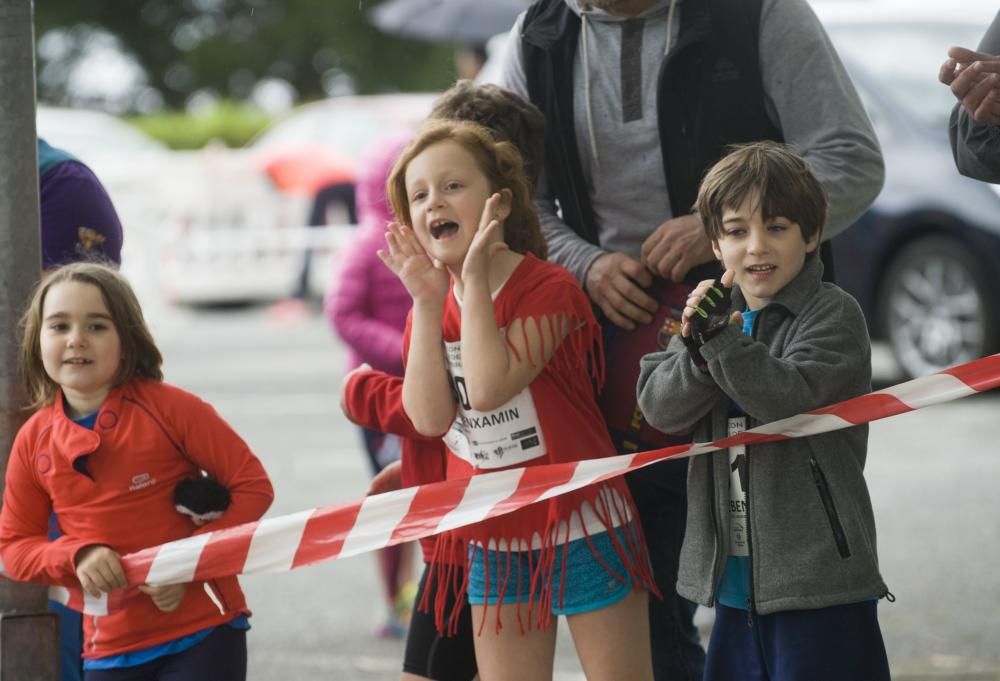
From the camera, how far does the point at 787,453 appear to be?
2.89 meters

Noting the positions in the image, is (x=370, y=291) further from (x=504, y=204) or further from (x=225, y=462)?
(x=504, y=204)

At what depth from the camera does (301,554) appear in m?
3.32

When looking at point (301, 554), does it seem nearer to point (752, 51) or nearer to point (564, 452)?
point (564, 452)

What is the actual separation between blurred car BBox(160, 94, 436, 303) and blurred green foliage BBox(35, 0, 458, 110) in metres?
21.6

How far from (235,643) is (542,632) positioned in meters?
0.67

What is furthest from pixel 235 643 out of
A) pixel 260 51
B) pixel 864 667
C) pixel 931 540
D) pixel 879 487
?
pixel 260 51

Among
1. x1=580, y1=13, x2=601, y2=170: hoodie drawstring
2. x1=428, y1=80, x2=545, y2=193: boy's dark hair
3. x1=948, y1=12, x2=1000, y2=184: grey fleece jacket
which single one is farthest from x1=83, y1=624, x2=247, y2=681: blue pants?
x1=948, y1=12, x2=1000, y2=184: grey fleece jacket

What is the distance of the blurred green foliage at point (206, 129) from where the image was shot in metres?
26.6

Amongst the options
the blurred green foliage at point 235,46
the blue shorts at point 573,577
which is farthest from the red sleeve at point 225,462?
the blurred green foliage at point 235,46

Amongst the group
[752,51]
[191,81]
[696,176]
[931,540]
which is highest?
[191,81]

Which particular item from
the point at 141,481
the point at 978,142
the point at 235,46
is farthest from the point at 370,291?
the point at 235,46

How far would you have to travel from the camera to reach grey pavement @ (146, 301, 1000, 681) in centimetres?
538

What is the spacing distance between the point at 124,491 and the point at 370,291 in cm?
188

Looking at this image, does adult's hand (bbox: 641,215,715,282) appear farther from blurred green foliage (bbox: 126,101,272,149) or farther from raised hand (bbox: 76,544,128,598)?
blurred green foliage (bbox: 126,101,272,149)
